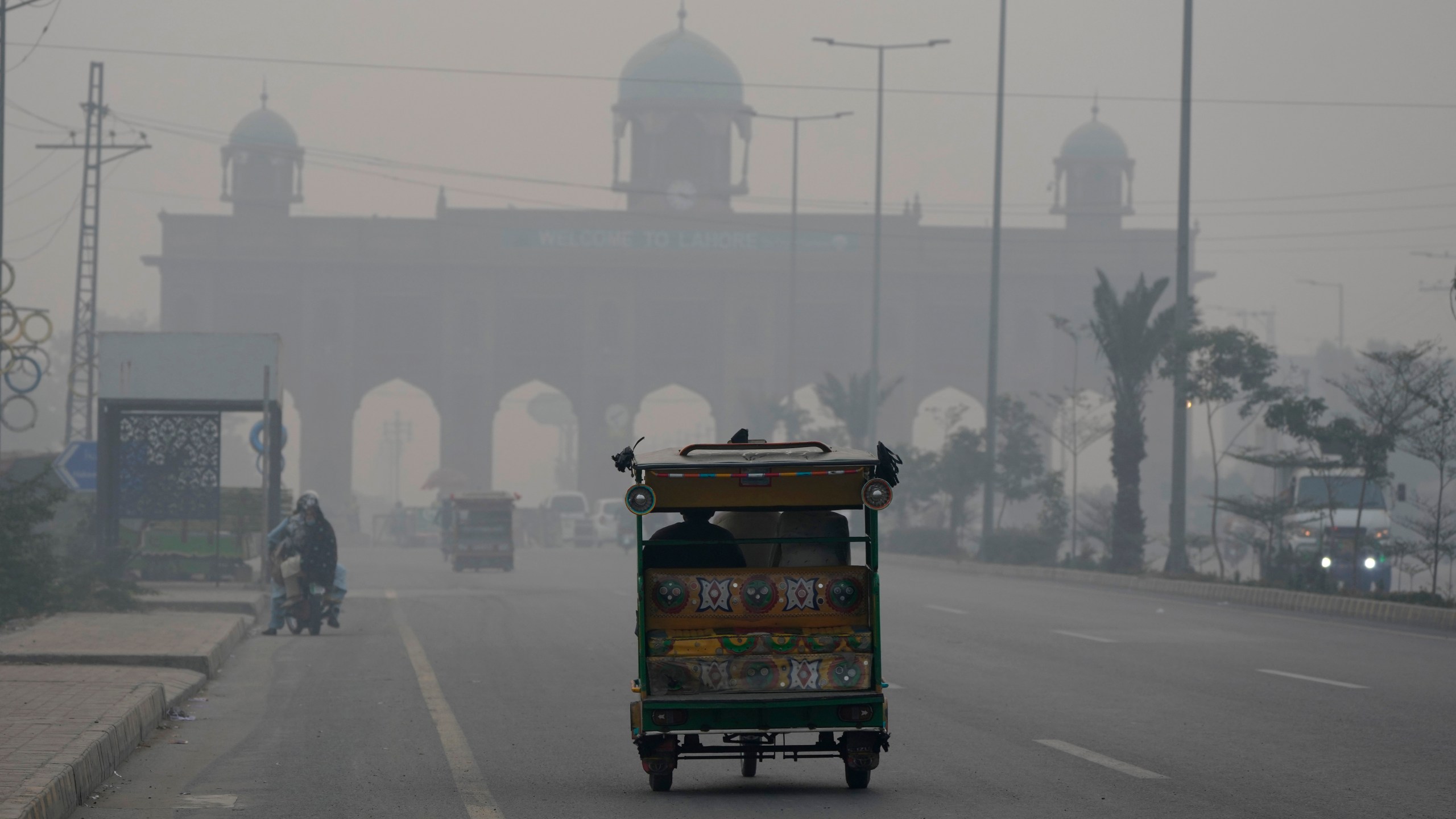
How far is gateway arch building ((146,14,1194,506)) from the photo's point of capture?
76.9m

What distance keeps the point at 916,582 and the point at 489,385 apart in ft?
163

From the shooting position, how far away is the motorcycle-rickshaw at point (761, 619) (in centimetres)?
798

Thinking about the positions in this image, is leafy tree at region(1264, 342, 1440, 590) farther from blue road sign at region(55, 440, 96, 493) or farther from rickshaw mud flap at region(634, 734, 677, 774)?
rickshaw mud flap at region(634, 734, 677, 774)

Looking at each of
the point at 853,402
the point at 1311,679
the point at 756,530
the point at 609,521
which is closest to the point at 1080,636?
the point at 1311,679

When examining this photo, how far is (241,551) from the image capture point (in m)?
27.8

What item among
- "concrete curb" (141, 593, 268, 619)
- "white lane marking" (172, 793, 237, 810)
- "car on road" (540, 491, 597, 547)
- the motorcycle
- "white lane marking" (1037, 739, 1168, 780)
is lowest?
"car on road" (540, 491, 597, 547)

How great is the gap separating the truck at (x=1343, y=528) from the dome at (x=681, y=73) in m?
53.1

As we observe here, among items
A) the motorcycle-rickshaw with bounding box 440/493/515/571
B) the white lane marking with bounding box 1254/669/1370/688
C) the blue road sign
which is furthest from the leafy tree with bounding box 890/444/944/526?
the white lane marking with bounding box 1254/669/1370/688

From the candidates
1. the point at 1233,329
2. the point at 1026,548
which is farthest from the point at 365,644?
the point at 1026,548

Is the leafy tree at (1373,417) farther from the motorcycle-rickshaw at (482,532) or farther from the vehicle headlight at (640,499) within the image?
the vehicle headlight at (640,499)

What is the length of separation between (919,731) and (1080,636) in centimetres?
768

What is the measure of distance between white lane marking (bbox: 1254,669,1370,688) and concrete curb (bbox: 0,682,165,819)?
795cm

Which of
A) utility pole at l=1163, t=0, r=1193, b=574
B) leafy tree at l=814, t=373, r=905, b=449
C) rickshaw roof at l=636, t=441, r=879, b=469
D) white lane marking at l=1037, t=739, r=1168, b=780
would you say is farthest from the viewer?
leafy tree at l=814, t=373, r=905, b=449

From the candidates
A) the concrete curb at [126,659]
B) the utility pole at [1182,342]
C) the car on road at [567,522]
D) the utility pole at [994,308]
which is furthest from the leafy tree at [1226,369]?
the car on road at [567,522]
